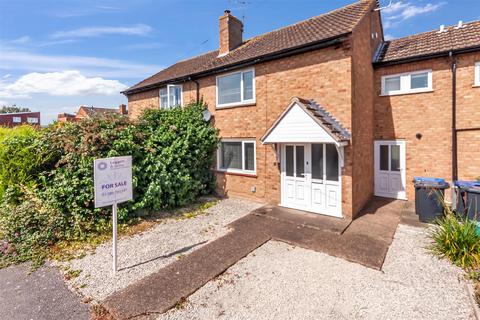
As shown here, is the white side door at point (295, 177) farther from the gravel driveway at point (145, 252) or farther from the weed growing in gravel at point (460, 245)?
the weed growing in gravel at point (460, 245)

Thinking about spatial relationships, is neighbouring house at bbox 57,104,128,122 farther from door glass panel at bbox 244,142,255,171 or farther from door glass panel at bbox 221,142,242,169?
door glass panel at bbox 244,142,255,171

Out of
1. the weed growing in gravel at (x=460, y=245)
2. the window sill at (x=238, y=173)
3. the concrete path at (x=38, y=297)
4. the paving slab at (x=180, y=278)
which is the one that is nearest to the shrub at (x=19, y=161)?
the concrete path at (x=38, y=297)

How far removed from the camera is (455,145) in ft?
28.3

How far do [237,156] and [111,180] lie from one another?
5.96 meters

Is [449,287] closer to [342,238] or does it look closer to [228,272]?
[342,238]

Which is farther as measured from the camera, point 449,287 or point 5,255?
point 5,255

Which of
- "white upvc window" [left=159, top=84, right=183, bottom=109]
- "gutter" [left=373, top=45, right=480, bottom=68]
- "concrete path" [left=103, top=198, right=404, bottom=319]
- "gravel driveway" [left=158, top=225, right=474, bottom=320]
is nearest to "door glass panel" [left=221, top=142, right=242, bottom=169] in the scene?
"concrete path" [left=103, top=198, right=404, bottom=319]

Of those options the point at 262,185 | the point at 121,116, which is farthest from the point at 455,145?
the point at 121,116

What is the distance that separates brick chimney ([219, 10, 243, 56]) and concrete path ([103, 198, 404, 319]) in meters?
9.22

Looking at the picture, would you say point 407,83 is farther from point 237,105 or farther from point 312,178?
point 237,105

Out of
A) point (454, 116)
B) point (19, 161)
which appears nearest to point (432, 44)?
point (454, 116)

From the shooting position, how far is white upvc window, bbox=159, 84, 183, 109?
40.8 ft

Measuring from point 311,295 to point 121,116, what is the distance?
27.0ft

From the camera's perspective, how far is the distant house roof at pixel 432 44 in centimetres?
853
